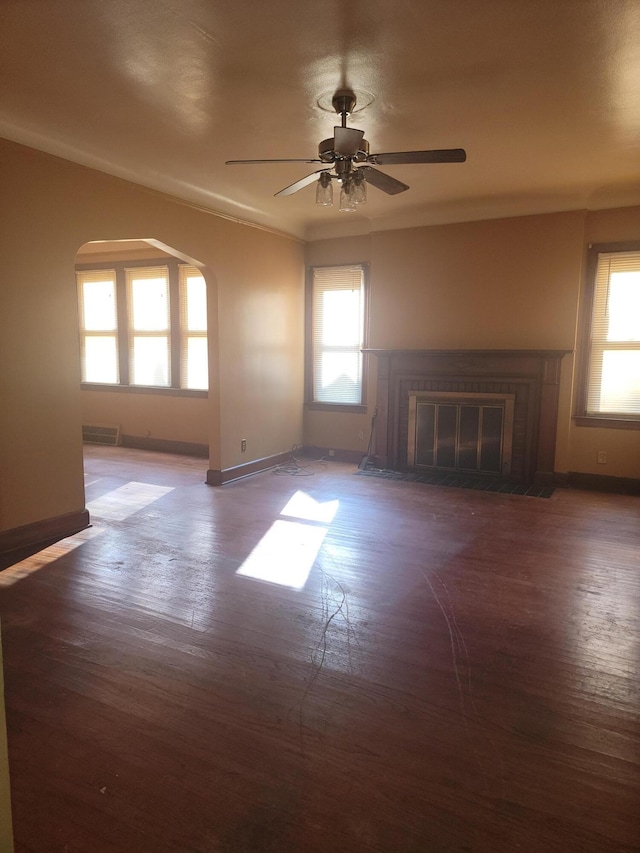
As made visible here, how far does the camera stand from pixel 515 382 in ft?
18.4

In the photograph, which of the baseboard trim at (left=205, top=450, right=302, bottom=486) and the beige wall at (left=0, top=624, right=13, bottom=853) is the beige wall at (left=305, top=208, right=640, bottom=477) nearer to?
the baseboard trim at (left=205, top=450, right=302, bottom=486)

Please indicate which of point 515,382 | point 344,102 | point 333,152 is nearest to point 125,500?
point 333,152

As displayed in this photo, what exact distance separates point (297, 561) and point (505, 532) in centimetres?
169

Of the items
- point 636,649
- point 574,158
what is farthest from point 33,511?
point 574,158

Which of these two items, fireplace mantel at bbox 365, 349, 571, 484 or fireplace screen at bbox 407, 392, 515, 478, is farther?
fireplace screen at bbox 407, 392, 515, 478

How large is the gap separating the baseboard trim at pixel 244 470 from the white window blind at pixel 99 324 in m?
2.90

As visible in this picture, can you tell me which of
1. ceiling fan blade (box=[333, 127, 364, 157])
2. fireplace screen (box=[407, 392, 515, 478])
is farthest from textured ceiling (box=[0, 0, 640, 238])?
fireplace screen (box=[407, 392, 515, 478])

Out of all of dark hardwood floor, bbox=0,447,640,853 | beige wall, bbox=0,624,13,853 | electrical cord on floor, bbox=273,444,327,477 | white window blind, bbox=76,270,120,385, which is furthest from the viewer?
white window blind, bbox=76,270,120,385

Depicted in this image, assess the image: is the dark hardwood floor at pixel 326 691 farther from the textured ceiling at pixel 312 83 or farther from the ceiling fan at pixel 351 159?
the textured ceiling at pixel 312 83

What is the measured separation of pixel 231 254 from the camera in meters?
5.61

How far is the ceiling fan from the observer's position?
2.98 m

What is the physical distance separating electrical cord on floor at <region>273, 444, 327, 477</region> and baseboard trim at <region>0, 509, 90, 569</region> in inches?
95.7

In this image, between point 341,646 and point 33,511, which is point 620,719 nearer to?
point 341,646

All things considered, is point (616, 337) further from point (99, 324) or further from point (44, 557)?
point (99, 324)
